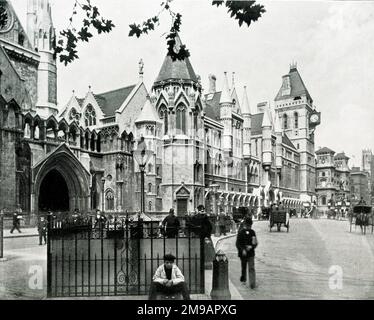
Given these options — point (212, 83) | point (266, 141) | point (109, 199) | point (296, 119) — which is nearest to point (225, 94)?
point (212, 83)

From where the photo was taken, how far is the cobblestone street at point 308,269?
381 inches

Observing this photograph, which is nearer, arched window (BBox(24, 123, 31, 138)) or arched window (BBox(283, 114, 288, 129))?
arched window (BBox(24, 123, 31, 138))


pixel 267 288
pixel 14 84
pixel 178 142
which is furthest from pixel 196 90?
pixel 267 288

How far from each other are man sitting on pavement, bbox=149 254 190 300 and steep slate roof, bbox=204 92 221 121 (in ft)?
156

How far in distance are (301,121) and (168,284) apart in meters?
70.3

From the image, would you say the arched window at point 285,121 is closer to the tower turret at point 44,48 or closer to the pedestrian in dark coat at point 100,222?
the tower turret at point 44,48

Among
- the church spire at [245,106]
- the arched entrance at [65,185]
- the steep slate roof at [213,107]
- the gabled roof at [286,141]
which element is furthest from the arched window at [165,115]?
the gabled roof at [286,141]

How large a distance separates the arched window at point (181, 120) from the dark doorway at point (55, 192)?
14.6m

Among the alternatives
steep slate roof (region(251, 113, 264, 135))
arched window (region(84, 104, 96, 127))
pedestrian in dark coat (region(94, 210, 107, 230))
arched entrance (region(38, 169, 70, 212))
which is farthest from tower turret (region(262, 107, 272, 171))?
pedestrian in dark coat (region(94, 210, 107, 230))

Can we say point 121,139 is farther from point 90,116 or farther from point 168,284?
point 168,284

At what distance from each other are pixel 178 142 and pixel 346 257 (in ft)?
100

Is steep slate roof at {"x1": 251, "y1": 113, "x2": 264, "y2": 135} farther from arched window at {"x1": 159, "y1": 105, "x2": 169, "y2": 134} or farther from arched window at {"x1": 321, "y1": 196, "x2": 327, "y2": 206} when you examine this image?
arched window at {"x1": 321, "y1": 196, "x2": 327, "y2": 206}

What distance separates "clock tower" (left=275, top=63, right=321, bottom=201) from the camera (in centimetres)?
6219

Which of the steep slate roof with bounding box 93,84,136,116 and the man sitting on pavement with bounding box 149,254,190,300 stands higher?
the steep slate roof with bounding box 93,84,136,116
